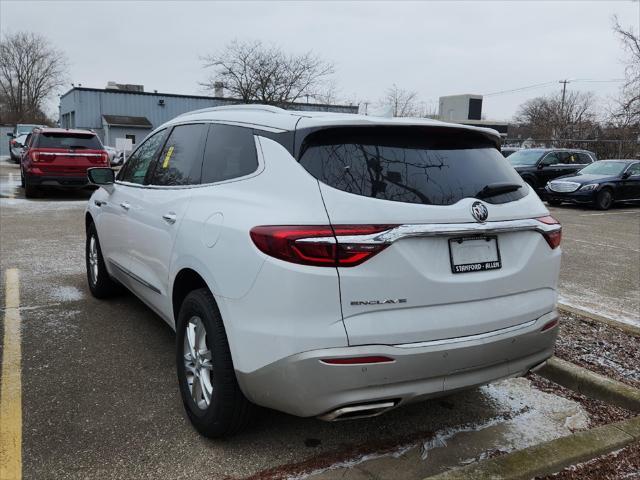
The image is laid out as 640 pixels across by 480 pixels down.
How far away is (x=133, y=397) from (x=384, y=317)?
185 centimetres

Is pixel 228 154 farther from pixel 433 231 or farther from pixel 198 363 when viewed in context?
pixel 433 231

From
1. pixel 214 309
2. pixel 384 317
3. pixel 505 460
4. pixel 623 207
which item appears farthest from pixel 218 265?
pixel 623 207

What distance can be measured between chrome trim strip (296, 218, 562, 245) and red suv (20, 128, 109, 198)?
12885mm

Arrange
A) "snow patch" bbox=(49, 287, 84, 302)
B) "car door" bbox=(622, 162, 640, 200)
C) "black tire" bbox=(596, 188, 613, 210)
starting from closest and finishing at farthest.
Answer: "snow patch" bbox=(49, 287, 84, 302) → "black tire" bbox=(596, 188, 613, 210) → "car door" bbox=(622, 162, 640, 200)

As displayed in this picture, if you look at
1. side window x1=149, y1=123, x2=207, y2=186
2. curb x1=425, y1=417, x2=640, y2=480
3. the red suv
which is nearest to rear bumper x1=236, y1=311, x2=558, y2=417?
curb x1=425, y1=417, x2=640, y2=480

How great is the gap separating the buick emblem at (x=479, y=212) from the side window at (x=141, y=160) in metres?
2.49

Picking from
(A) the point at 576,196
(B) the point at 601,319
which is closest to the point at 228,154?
(B) the point at 601,319

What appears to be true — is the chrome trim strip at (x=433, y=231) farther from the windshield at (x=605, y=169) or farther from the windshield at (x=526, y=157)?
the windshield at (x=526, y=157)

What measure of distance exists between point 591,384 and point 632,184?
1507cm

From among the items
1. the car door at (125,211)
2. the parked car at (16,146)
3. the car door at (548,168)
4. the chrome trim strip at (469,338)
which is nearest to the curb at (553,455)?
the chrome trim strip at (469,338)

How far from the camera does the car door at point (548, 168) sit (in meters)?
18.1

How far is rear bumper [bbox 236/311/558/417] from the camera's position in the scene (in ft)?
7.79

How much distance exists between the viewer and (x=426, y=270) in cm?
249

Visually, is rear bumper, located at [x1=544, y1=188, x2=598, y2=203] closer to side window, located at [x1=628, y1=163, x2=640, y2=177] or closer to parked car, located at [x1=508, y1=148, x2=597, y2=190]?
parked car, located at [x1=508, y1=148, x2=597, y2=190]
